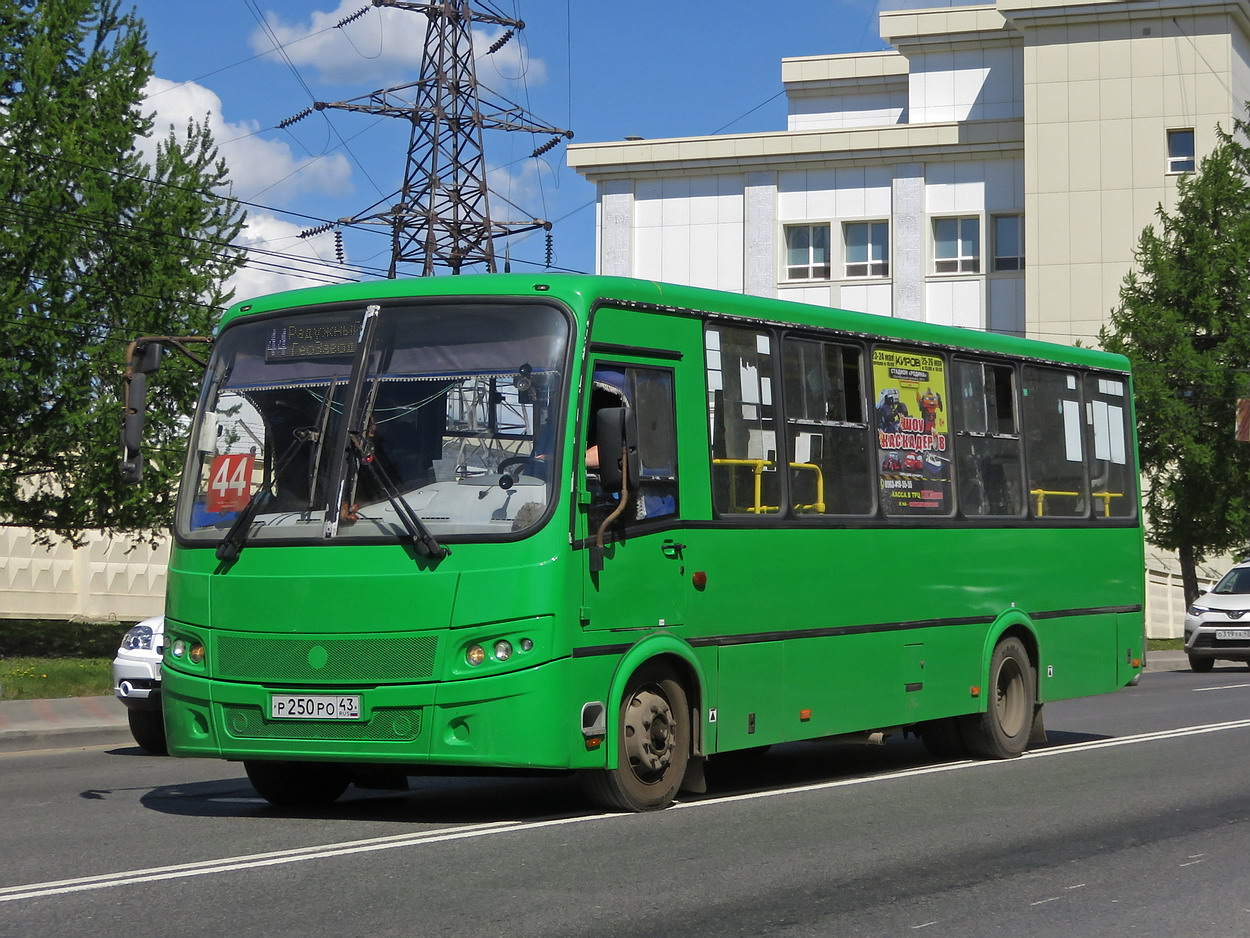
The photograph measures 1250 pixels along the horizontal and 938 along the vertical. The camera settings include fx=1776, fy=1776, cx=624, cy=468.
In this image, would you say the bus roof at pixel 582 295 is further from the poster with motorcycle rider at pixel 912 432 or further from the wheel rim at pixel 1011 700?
the wheel rim at pixel 1011 700

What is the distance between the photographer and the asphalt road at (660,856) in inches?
270

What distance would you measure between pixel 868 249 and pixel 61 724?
149ft

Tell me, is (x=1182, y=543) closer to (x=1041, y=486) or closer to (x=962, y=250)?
(x=962, y=250)

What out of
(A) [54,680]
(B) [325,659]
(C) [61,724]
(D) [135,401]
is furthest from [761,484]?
(A) [54,680]

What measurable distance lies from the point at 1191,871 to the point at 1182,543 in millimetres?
31596

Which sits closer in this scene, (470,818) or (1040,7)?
(470,818)

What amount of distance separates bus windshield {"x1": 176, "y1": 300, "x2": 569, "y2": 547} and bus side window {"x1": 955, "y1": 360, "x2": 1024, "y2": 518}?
15.6 ft

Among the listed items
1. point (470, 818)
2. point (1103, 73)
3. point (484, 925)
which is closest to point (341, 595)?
point (470, 818)

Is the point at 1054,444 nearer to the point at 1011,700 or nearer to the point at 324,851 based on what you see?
the point at 1011,700

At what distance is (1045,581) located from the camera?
46.9 feet

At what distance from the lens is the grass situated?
1992cm

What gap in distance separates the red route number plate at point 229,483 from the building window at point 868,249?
5036 cm

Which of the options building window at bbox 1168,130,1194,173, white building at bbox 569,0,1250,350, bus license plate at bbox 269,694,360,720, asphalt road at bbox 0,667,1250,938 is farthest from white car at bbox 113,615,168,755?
building window at bbox 1168,130,1194,173

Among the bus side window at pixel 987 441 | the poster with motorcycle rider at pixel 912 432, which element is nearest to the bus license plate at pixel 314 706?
the poster with motorcycle rider at pixel 912 432
